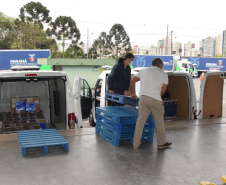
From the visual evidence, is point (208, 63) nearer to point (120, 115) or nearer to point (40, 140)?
point (120, 115)

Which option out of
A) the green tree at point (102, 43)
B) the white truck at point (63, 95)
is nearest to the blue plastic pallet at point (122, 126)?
the white truck at point (63, 95)

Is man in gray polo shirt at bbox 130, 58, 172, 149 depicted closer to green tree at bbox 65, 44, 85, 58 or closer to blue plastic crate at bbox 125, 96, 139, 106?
blue plastic crate at bbox 125, 96, 139, 106

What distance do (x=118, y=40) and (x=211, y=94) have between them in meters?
60.4

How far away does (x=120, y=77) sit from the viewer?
714 cm

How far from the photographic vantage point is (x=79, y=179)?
4.11 metres

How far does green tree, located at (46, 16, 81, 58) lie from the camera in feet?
177

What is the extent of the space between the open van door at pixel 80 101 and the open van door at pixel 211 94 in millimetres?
3310

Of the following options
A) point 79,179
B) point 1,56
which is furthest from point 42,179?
point 1,56

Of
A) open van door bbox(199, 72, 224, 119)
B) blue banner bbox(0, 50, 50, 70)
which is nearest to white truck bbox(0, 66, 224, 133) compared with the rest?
open van door bbox(199, 72, 224, 119)

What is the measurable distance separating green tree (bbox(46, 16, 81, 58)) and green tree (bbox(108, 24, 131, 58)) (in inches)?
506

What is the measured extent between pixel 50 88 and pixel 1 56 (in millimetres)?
25974

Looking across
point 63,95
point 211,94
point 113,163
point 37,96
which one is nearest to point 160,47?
point 211,94

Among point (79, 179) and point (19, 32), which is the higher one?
point (19, 32)

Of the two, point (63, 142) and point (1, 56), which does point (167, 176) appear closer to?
point (63, 142)
